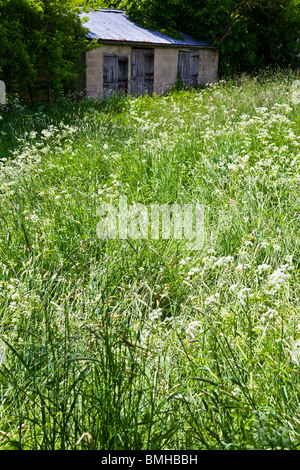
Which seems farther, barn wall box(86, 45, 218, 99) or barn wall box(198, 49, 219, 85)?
barn wall box(198, 49, 219, 85)

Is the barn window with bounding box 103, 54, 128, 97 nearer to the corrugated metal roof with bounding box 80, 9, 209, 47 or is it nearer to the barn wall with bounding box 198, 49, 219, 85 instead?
the corrugated metal roof with bounding box 80, 9, 209, 47

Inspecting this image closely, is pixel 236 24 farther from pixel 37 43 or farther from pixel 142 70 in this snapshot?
pixel 37 43

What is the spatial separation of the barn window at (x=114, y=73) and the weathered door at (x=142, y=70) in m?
0.52

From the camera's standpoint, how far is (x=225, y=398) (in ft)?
7.66

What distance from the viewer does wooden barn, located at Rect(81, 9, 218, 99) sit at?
55.9 ft

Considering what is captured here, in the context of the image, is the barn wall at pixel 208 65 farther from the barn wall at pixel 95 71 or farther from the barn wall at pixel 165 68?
the barn wall at pixel 95 71

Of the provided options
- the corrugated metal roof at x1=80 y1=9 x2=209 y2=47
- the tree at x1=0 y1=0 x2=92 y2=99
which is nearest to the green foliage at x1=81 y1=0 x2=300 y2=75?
the corrugated metal roof at x1=80 y1=9 x2=209 y2=47

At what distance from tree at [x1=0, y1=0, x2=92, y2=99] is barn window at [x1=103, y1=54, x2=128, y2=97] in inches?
132

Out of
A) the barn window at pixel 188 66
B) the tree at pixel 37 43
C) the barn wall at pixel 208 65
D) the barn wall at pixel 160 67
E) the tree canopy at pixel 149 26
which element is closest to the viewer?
the tree at pixel 37 43

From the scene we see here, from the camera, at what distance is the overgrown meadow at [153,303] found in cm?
212

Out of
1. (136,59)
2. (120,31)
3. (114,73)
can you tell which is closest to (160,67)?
(136,59)

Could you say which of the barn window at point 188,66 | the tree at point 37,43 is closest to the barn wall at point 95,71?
the tree at point 37,43

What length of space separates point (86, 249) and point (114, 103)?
9979 millimetres
